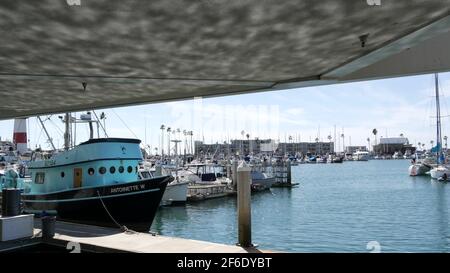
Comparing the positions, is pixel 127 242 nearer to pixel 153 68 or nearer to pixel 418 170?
pixel 153 68

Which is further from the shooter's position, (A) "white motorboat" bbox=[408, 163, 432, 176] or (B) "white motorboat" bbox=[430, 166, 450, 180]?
(A) "white motorboat" bbox=[408, 163, 432, 176]

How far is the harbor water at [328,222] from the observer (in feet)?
78.2

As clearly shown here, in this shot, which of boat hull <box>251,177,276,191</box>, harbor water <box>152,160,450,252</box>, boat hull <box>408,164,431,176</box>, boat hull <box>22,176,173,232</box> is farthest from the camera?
boat hull <box>408,164,431,176</box>

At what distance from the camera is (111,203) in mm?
20234

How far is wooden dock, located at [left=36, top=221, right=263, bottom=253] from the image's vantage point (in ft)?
33.3

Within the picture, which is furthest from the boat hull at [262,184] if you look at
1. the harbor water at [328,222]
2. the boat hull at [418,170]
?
the boat hull at [418,170]

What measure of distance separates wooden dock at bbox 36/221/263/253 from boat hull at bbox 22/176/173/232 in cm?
671

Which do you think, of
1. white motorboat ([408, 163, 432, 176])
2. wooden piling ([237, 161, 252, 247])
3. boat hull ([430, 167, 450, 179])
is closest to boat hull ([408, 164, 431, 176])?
white motorboat ([408, 163, 432, 176])

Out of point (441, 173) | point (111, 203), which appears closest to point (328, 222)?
point (111, 203)

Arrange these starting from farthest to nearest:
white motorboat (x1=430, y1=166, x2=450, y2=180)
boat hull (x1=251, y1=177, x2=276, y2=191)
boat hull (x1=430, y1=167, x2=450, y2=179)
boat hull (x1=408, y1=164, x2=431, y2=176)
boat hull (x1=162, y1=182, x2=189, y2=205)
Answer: boat hull (x1=408, y1=164, x2=431, y2=176), boat hull (x1=430, y1=167, x2=450, y2=179), white motorboat (x1=430, y1=166, x2=450, y2=180), boat hull (x1=251, y1=177, x2=276, y2=191), boat hull (x1=162, y1=182, x2=189, y2=205)

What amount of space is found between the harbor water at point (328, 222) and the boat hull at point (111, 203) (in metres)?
6.56

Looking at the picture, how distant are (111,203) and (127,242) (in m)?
9.37

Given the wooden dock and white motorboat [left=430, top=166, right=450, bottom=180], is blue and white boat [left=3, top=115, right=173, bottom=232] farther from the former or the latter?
white motorboat [left=430, top=166, right=450, bottom=180]
